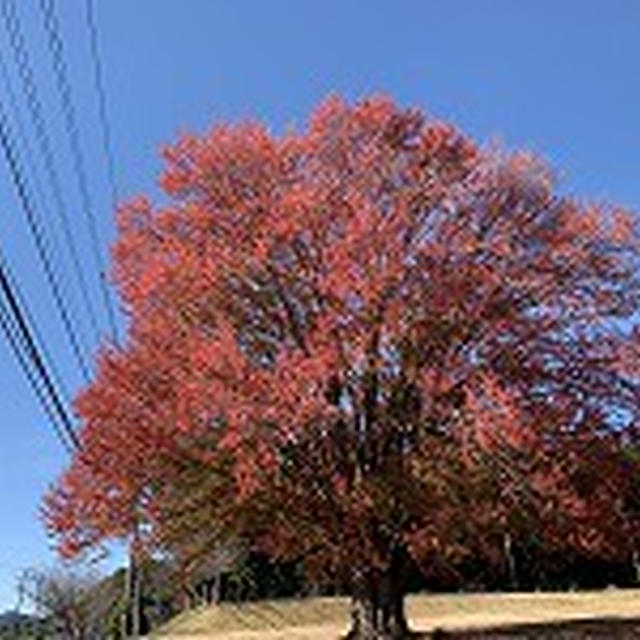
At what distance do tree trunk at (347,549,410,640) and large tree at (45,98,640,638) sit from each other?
5 cm

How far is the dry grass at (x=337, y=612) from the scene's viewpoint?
3809 centimetres

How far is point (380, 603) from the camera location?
80.9 ft

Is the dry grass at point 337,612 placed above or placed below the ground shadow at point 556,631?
above

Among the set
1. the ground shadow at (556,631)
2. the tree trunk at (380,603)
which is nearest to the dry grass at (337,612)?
the ground shadow at (556,631)

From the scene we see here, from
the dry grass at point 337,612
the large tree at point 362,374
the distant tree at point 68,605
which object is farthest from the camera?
the distant tree at point 68,605

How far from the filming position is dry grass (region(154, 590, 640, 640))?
38.1 metres

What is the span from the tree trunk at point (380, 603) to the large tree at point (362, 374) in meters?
0.05

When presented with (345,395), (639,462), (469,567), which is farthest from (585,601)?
(345,395)

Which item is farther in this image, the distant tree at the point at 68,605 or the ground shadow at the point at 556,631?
the distant tree at the point at 68,605

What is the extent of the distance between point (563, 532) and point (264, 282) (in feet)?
28.4

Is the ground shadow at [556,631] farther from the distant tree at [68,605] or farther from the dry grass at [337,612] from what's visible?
the distant tree at [68,605]

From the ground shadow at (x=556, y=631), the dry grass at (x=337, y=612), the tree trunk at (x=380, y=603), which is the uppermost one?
the dry grass at (x=337, y=612)

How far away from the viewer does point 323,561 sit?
25547mm

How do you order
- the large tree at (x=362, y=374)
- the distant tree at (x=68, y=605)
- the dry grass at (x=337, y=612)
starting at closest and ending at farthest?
the large tree at (x=362, y=374) → the dry grass at (x=337, y=612) → the distant tree at (x=68, y=605)
